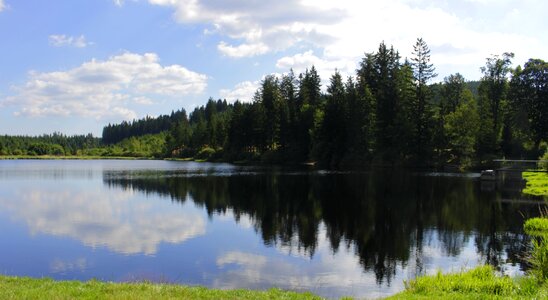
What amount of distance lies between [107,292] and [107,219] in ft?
72.4

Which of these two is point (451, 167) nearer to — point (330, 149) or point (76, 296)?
point (330, 149)

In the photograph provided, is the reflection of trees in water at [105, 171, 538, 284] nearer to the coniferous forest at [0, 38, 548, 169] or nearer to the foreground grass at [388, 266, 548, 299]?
the foreground grass at [388, 266, 548, 299]

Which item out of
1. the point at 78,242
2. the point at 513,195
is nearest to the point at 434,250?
the point at 78,242

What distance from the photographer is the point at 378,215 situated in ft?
103

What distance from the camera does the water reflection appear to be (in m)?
25.2

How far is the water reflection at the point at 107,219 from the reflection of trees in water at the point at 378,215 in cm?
397

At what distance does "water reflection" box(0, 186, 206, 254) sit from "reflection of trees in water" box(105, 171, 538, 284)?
3974 millimetres

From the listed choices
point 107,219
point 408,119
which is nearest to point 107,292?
point 107,219

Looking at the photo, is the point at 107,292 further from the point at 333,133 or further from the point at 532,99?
the point at 333,133

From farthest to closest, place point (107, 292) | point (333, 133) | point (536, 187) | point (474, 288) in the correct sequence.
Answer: point (333, 133)
point (536, 187)
point (474, 288)
point (107, 292)

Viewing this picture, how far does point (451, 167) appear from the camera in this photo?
79.3m

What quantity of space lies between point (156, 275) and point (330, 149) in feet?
274

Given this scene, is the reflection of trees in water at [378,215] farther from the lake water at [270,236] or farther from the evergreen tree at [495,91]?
the evergreen tree at [495,91]

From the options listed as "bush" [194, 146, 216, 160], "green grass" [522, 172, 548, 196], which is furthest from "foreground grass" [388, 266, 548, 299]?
"bush" [194, 146, 216, 160]
